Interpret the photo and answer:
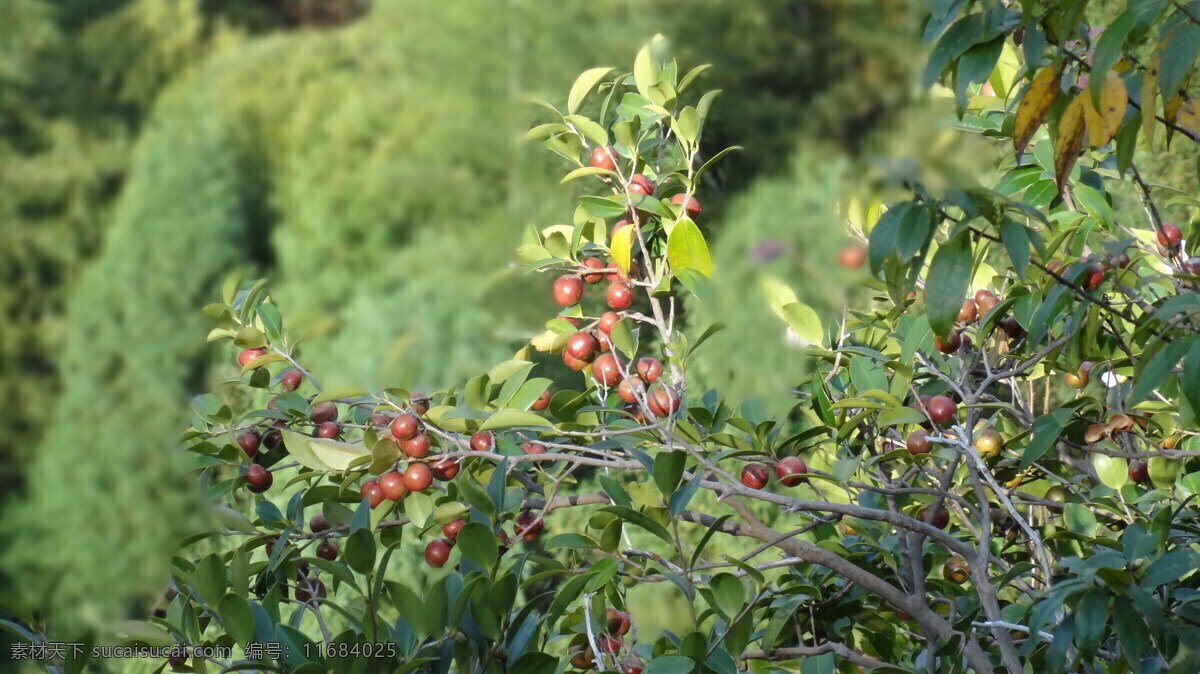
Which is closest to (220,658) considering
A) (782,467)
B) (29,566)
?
(782,467)

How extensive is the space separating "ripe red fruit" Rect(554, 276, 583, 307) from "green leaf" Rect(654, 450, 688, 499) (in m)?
0.38

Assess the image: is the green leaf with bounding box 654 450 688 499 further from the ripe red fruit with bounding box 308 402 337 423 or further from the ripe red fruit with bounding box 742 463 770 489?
the ripe red fruit with bounding box 308 402 337 423

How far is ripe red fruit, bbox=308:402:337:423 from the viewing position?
3.10 feet

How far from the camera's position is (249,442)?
3.07ft

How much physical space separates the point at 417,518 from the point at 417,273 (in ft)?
7.56

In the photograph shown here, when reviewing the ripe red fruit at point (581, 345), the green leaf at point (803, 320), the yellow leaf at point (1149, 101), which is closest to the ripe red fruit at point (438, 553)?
the ripe red fruit at point (581, 345)

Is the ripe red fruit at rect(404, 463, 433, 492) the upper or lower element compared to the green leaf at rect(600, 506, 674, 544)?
lower

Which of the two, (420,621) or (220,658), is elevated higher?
(420,621)

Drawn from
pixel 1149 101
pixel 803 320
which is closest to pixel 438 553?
pixel 803 320

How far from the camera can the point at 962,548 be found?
2.56 feet

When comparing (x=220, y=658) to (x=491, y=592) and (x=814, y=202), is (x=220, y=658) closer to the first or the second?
(x=491, y=592)

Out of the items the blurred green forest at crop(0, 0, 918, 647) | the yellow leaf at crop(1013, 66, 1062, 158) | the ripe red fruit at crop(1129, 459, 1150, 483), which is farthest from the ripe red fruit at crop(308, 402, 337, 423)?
the blurred green forest at crop(0, 0, 918, 647)

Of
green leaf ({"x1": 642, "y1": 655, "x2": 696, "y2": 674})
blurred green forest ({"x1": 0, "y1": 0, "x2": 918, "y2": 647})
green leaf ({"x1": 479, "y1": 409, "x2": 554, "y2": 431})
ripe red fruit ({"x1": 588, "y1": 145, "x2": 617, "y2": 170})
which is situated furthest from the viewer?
blurred green forest ({"x1": 0, "y1": 0, "x2": 918, "y2": 647})

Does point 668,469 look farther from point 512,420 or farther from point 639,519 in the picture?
point 512,420
